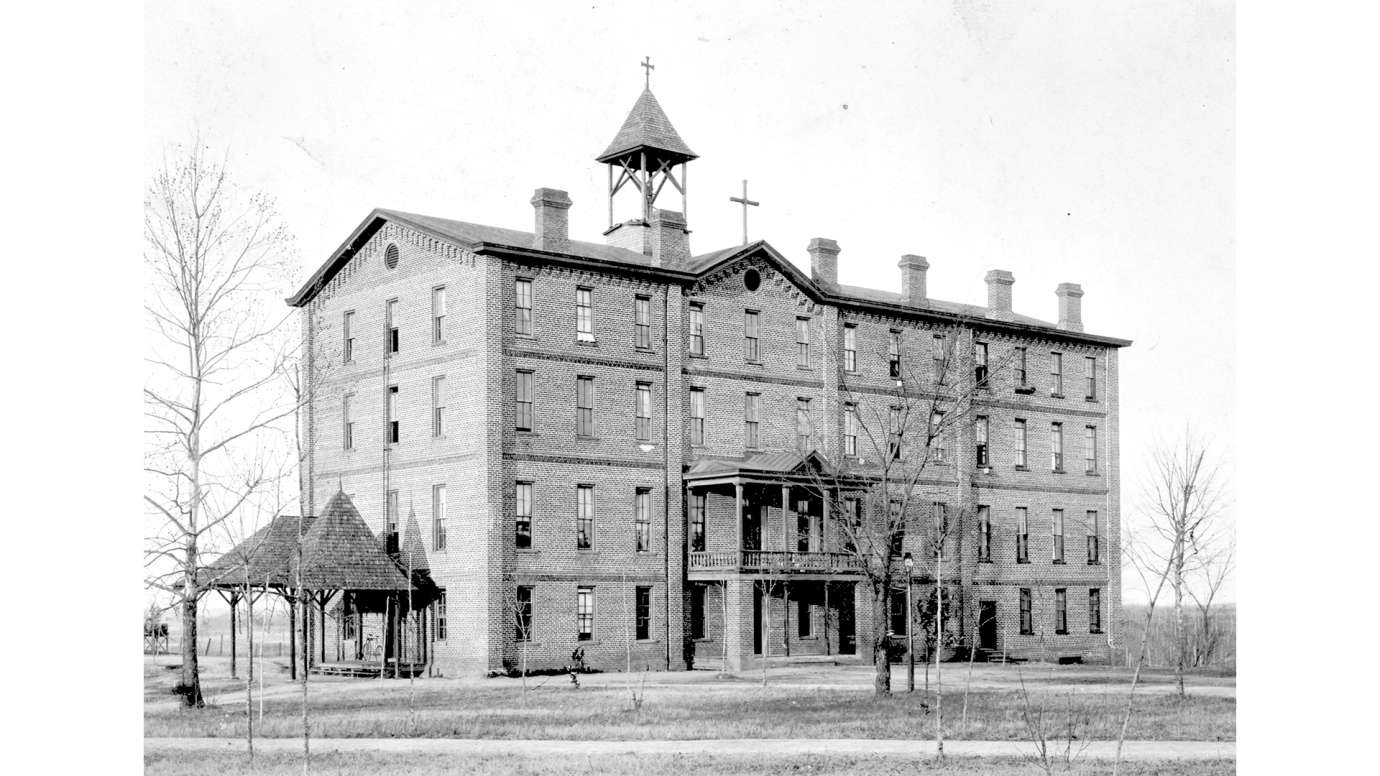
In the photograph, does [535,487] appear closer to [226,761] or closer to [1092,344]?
[226,761]

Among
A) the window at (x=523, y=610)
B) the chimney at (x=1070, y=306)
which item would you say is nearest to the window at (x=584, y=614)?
the window at (x=523, y=610)

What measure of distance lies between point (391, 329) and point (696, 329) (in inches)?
335

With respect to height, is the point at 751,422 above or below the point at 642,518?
above

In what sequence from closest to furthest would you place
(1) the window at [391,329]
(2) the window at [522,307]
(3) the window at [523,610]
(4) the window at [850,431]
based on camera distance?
(3) the window at [523,610], (2) the window at [522,307], (1) the window at [391,329], (4) the window at [850,431]

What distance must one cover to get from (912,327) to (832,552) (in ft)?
28.5

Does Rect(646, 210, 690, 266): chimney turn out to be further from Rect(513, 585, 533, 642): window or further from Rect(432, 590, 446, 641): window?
Rect(432, 590, 446, 641): window

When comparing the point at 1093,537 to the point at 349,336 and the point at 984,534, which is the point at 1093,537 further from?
the point at 349,336

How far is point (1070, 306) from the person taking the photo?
2024 inches

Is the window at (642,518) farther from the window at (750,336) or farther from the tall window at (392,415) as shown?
the tall window at (392,415)

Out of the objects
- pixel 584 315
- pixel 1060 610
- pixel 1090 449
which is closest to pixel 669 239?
pixel 584 315

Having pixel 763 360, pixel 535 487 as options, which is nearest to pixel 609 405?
pixel 535 487

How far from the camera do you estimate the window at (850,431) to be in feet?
148

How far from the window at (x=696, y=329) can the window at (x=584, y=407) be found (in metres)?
3.72

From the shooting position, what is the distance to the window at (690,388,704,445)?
41.5m
